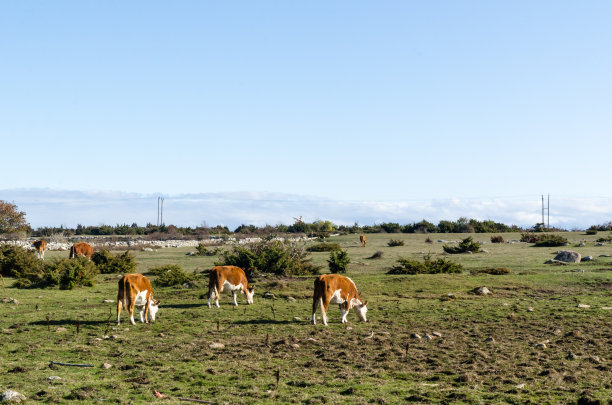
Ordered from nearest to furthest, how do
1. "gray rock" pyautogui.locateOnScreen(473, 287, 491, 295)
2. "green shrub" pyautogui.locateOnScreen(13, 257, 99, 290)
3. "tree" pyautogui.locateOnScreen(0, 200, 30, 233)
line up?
"gray rock" pyautogui.locateOnScreen(473, 287, 491, 295)
"green shrub" pyautogui.locateOnScreen(13, 257, 99, 290)
"tree" pyautogui.locateOnScreen(0, 200, 30, 233)

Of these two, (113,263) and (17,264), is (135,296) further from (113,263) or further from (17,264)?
(17,264)

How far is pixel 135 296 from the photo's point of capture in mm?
16797

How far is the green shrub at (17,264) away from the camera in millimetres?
32344

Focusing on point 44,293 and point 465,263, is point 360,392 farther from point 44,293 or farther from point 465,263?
point 465,263

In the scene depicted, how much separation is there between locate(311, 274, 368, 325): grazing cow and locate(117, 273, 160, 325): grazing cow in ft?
15.5

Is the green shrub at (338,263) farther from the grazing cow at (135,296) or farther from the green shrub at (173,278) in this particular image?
the grazing cow at (135,296)

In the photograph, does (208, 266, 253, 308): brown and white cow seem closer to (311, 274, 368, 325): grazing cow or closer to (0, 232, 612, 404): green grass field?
(0, 232, 612, 404): green grass field

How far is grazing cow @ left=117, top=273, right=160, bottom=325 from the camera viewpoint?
54.8ft

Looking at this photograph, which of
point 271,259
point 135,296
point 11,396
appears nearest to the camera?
point 11,396

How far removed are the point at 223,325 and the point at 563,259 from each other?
78.7ft

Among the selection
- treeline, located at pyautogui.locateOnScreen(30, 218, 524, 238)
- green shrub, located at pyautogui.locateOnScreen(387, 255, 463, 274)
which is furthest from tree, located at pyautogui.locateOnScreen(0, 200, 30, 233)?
green shrub, located at pyautogui.locateOnScreen(387, 255, 463, 274)

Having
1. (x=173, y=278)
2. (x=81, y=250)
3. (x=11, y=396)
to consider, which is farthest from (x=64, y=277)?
(x=11, y=396)

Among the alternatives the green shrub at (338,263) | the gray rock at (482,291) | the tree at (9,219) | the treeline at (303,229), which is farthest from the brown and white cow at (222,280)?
the tree at (9,219)

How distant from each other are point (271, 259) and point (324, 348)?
1600cm
